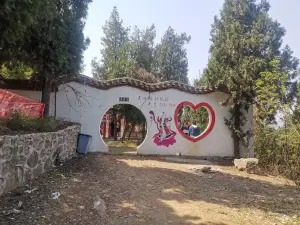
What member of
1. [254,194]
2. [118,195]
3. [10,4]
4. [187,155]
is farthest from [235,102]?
[10,4]

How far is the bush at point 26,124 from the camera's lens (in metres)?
6.52

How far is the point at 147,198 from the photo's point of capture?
611cm

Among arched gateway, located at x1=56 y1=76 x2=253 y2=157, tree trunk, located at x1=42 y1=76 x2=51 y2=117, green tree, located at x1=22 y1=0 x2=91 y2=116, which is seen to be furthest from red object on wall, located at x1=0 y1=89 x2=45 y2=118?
arched gateway, located at x1=56 y1=76 x2=253 y2=157

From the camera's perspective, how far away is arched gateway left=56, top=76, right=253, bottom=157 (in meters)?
12.0

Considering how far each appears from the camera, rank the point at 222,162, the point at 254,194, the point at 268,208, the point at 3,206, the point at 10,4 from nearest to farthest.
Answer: the point at 3,206
the point at 10,4
the point at 268,208
the point at 254,194
the point at 222,162

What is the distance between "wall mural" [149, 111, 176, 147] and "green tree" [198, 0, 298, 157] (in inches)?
96.9

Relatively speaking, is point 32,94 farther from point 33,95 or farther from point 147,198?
point 147,198

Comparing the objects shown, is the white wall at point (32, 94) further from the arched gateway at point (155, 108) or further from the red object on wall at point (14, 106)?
the red object on wall at point (14, 106)

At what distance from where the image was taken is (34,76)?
38.0 feet

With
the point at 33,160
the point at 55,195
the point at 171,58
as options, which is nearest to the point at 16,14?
the point at 33,160

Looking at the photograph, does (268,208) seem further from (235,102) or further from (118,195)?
(235,102)

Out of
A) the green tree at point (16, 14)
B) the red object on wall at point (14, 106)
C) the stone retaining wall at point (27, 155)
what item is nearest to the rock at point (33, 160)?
the stone retaining wall at point (27, 155)

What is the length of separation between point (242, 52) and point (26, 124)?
898 centimetres

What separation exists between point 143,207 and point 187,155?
7155mm
